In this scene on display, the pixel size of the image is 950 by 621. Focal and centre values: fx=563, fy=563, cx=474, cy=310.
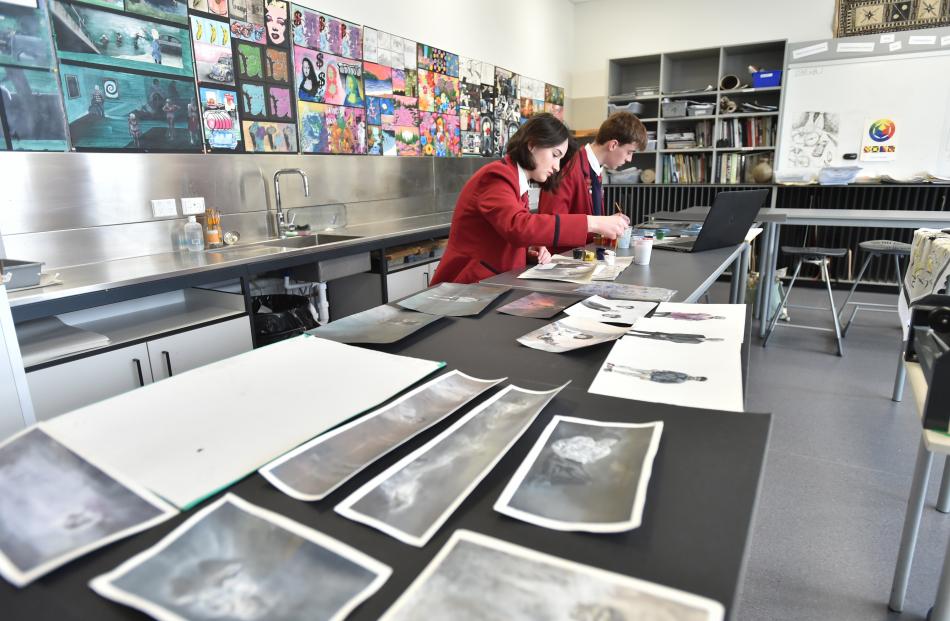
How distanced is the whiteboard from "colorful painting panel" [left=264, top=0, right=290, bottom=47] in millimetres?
4470

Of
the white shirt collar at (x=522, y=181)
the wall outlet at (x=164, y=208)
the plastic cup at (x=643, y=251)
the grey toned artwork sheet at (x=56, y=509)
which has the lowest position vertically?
the grey toned artwork sheet at (x=56, y=509)

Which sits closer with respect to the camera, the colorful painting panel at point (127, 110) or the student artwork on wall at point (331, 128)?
the colorful painting panel at point (127, 110)

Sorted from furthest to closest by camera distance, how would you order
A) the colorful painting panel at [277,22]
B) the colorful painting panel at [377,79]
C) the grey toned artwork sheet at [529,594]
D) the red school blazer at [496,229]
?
the colorful painting panel at [377,79]
the colorful painting panel at [277,22]
the red school blazer at [496,229]
the grey toned artwork sheet at [529,594]

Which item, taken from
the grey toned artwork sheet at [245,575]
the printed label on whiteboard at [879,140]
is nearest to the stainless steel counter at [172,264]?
the grey toned artwork sheet at [245,575]

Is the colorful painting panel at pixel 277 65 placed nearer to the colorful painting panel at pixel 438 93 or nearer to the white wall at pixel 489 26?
the white wall at pixel 489 26

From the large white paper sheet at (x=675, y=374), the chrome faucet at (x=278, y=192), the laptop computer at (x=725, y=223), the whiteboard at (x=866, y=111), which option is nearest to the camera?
the large white paper sheet at (x=675, y=374)

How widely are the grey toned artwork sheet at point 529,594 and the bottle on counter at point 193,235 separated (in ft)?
8.75

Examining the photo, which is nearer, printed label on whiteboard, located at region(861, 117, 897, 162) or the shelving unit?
printed label on whiteboard, located at region(861, 117, 897, 162)

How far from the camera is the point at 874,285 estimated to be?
5.18m

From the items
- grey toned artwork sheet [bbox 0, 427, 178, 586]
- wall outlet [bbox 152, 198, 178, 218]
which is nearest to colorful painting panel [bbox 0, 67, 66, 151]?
wall outlet [bbox 152, 198, 178, 218]

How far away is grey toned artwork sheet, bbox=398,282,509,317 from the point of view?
1465 millimetres

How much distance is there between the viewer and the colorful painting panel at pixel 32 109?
6.98 ft

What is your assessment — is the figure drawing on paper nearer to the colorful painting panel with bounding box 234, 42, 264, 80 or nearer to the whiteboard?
the colorful painting panel with bounding box 234, 42, 264, 80

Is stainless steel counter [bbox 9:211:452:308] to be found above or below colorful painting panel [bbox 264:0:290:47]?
below
